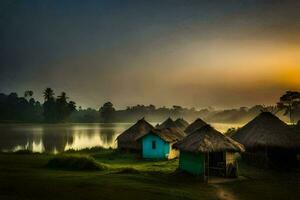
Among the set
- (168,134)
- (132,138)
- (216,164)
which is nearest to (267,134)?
(216,164)

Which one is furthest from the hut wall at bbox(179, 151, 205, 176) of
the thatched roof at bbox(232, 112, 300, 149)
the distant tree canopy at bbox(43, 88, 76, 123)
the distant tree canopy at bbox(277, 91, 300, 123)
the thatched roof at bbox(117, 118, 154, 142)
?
the distant tree canopy at bbox(43, 88, 76, 123)

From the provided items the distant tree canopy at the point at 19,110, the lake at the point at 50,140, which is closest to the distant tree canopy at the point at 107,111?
the distant tree canopy at the point at 19,110

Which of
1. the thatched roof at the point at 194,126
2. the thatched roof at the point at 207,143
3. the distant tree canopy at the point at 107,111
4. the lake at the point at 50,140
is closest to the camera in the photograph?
the thatched roof at the point at 207,143

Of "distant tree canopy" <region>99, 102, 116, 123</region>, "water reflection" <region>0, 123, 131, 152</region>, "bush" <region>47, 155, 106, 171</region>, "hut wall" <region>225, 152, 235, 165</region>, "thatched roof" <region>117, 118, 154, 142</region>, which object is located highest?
"distant tree canopy" <region>99, 102, 116, 123</region>

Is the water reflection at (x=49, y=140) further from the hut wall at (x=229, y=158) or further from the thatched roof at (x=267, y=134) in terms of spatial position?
the hut wall at (x=229, y=158)

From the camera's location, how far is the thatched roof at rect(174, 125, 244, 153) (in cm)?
2598

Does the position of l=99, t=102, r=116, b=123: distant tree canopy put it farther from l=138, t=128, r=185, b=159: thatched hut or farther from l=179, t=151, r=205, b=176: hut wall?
l=179, t=151, r=205, b=176: hut wall

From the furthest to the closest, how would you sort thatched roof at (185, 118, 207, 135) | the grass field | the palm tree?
the palm tree < thatched roof at (185, 118, 207, 135) < the grass field

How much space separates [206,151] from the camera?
25.6 metres

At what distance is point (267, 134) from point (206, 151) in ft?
34.7

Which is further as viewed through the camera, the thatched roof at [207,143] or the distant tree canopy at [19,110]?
the distant tree canopy at [19,110]

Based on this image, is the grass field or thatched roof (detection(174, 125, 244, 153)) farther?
thatched roof (detection(174, 125, 244, 153))

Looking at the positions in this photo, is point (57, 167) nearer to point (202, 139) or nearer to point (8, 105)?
point (202, 139)

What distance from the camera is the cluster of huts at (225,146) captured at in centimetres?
2664
